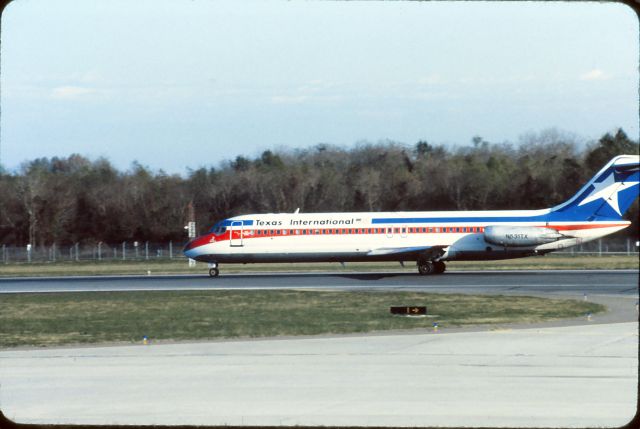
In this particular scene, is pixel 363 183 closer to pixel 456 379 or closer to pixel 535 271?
pixel 535 271

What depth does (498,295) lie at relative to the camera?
33.4 m

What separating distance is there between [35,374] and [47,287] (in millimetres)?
26222

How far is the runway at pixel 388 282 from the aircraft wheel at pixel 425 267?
0.52 meters

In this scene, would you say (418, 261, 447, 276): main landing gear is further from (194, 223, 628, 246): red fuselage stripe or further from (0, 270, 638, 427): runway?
(0, 270, 638, 427): runway

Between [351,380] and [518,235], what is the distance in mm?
30435

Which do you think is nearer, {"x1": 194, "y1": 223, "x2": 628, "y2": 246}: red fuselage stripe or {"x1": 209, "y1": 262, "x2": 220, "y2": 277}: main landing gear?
{"x1": 194, "y1": 223, "x2": 628, "y2": 246}: red fuselage stripe

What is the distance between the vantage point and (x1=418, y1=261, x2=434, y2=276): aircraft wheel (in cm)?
4659

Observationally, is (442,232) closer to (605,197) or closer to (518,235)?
(518,235)

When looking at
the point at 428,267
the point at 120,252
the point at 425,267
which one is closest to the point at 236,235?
the point at 425,267

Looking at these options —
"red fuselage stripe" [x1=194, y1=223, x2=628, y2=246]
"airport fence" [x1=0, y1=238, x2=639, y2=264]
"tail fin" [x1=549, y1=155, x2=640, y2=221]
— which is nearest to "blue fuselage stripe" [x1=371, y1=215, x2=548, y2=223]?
"red fuselage stripe" [x1=194, y1=223, x2=628, y2=246]

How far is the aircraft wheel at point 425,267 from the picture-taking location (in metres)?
46.6

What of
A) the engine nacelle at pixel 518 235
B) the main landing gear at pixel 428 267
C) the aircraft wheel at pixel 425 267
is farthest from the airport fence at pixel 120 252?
the aircraft wheel at pixel 425 267

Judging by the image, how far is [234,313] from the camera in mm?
28578

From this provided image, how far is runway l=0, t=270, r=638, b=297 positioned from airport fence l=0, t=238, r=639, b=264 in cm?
2077
